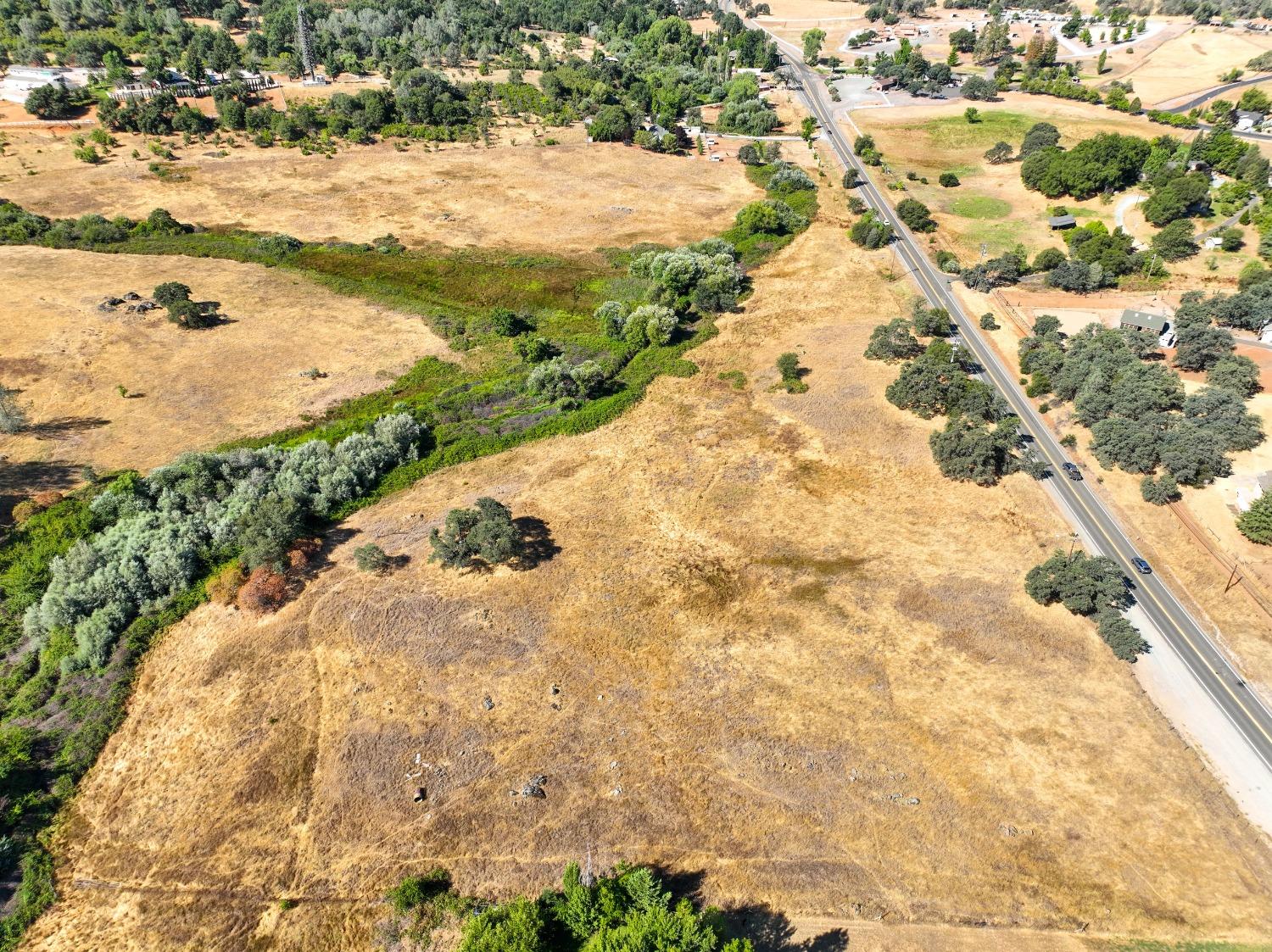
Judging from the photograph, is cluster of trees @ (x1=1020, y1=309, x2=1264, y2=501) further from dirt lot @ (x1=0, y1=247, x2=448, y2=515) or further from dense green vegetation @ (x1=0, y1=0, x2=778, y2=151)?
dense green vegetation @ (x1=0, y1=0, x2=778, y2=151)

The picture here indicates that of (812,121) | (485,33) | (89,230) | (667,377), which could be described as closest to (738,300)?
(667,377)

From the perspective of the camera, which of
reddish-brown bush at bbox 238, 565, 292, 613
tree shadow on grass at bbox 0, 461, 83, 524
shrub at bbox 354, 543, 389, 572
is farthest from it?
tree shadow on grass at bbox 0, 461, 83, 524

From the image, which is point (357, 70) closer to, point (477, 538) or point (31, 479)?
point (31, 479)

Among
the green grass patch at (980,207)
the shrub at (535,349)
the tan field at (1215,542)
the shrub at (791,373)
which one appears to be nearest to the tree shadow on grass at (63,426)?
the shrub at (535,349)

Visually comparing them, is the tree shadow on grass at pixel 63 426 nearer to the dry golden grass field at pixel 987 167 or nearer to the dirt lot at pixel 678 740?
the dirt lot at pixel 678 740

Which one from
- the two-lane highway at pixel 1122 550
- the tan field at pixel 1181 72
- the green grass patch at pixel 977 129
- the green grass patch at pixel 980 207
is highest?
the tan field at pixel 1181 72

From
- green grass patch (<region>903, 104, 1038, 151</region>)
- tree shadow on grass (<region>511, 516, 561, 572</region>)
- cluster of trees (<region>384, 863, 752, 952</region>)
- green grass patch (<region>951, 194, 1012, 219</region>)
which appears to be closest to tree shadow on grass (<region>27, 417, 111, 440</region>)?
tree shadow on grass (<region>511, 516, 561, 572</region>)
